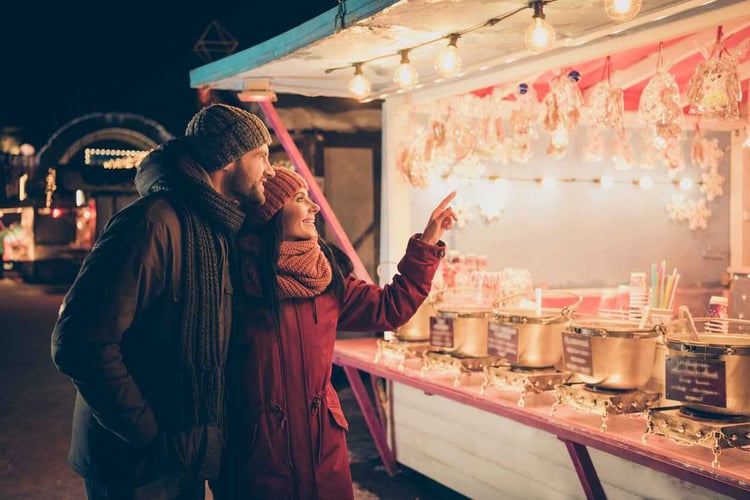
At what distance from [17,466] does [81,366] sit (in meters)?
4.70

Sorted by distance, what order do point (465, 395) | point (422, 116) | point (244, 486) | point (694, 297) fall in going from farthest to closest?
point (694, 297) → point (422, 116) → point (465, 395) → point (244, 486)

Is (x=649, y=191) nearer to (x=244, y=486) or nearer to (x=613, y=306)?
(x=613, y=306)

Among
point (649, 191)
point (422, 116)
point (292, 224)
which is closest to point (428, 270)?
point (292, 224)

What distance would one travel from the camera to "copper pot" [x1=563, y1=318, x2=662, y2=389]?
3045 millimetres

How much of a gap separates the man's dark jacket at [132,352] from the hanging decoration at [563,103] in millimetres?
3104

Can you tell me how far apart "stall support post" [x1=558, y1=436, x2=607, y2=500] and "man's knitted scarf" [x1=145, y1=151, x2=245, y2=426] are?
1571 millimetres

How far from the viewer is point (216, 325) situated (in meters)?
2.40

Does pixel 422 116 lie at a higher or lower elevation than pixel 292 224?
higher

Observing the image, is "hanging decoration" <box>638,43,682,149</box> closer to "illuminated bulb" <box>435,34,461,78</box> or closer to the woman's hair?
"illuminated bulb" <box>435,34,461,78</box>

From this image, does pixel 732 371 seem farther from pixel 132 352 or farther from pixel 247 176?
pixel 132 352

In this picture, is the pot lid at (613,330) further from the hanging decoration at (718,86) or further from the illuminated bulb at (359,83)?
the illuminated bulb at (359,83)

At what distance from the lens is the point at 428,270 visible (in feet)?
9.54

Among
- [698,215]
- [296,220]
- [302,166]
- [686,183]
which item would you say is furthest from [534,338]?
[698,215]

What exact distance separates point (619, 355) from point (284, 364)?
1347mm
